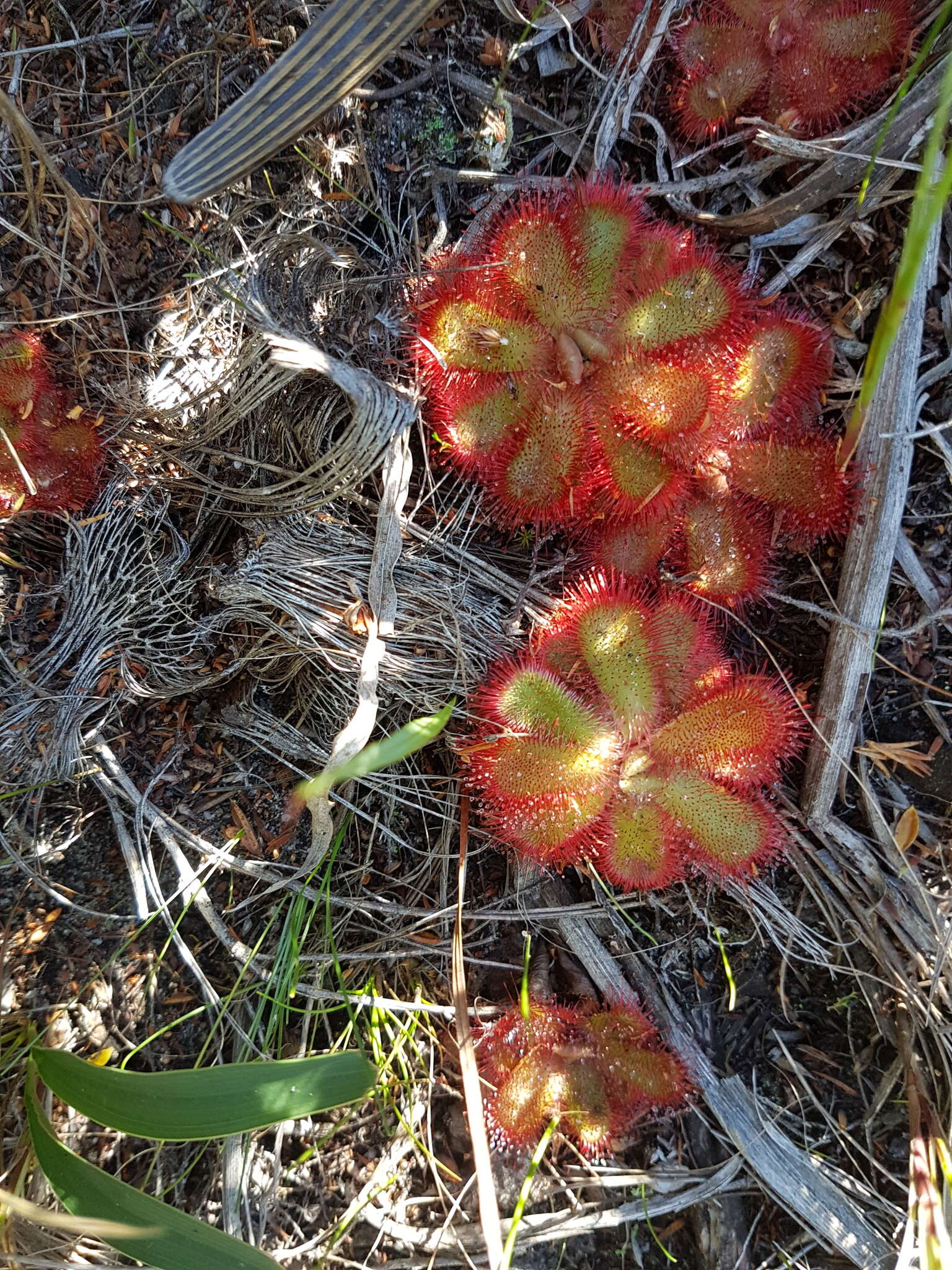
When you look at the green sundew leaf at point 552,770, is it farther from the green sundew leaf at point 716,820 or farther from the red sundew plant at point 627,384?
the red sundew plant at point 627,384

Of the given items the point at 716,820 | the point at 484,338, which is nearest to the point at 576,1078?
the point at 716,820

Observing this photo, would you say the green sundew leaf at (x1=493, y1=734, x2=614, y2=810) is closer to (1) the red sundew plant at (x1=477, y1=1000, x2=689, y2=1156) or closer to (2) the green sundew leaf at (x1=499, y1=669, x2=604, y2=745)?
(2) the green sundew leaf at (x1=499, y1=669, x2=604, y2=745)

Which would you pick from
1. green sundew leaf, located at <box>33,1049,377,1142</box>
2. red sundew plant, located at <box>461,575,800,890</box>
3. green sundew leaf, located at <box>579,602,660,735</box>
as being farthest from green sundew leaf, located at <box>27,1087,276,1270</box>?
green sundew leaf, located at <box>579,602,660,735</box>

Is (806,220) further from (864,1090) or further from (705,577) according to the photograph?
(864,1090)

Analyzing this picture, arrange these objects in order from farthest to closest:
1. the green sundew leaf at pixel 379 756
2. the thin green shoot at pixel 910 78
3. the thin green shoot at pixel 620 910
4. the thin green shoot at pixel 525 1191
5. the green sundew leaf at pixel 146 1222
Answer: the thin green shoot at pixel 620 910
the thin green shoot at pixel 525 1191
the green sundew leaf at pixel 146 1222
the thin green shoot at pixel 910 78
the green sundew leaf at pixel 379 756

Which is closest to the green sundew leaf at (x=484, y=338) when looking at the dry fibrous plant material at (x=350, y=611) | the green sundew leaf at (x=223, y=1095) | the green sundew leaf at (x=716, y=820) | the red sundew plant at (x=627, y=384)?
the red sundew plant at (x=627, y=384)

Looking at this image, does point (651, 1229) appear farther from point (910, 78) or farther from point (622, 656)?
point (910, 78)

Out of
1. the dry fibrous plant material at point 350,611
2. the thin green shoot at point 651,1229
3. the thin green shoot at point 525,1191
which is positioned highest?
the dry fibrous plant material at point 350,611
